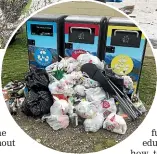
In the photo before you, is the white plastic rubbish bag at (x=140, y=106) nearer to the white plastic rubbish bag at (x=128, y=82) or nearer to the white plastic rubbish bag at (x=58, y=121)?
the white plastic rubbish bag at (x=128, y=82)

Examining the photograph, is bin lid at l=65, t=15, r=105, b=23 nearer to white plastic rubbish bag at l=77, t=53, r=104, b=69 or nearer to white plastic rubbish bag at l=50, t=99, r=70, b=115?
white plastic rubbish bag at l=77, t=53, r=104, b=69

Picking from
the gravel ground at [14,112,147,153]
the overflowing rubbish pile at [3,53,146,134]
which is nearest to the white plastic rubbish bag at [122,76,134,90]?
the overflowing rubbish pile at [3,53,146,134]

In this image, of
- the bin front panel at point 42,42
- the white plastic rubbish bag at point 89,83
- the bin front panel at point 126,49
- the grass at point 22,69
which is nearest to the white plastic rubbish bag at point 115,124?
the white plastic rubbish bag at point 89,83

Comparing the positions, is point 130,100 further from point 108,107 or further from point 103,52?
point 103,52

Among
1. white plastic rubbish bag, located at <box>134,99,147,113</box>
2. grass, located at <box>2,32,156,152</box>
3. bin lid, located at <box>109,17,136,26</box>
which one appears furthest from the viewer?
grass, located at <box>2,32,156,152</box>

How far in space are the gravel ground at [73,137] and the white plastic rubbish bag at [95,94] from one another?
28 centimetres

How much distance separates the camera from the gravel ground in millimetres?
2395

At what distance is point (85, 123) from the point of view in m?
2.47

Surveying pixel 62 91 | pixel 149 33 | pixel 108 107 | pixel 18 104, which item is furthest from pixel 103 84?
pixel 18 104

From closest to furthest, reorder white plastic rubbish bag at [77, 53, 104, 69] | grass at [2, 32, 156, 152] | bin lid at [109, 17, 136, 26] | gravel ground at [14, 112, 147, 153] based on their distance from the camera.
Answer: gravel ground at [14, 112, 147, 153] → bin lid at [109, 17, 136, 26] → white plastic rubbish bag at [77, 53, 104, 69] → grass at [2, 32, 156, 152]

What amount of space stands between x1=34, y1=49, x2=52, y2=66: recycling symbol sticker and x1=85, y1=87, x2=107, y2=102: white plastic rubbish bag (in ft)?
1.78

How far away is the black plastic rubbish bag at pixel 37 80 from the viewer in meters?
2.70

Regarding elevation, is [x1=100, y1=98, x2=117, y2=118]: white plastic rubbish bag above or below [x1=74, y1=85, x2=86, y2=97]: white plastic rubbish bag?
below

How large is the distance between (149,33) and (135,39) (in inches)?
12.4
